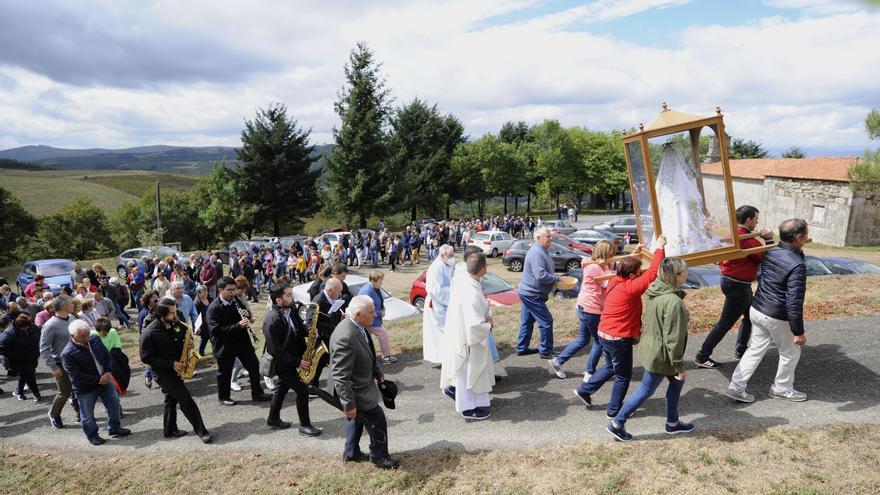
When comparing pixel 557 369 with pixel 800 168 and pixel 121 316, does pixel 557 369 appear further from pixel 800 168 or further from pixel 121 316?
pixel 800 168

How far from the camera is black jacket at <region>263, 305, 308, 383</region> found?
5711mm

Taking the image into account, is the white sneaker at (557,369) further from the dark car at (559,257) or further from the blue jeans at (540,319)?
the dark car at (559,257)

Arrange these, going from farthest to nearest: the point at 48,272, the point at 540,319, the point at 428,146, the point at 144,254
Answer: the point at 428,146 → the point at 144,254 → the point at 48,272 → the point at 540,319

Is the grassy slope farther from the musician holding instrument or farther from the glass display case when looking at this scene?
the glass display case

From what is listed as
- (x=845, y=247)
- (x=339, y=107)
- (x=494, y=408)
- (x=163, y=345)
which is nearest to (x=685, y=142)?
(x=494, y=408)

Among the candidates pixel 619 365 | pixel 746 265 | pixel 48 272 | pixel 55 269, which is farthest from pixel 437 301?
pixel 55 269

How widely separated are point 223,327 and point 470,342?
11.2 ft

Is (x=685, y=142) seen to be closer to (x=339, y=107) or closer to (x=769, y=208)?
(x=339, y=107)

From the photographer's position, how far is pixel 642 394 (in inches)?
193

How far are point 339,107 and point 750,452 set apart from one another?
35.3 metres

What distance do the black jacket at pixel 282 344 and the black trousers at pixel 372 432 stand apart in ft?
3.71

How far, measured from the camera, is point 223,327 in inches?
263

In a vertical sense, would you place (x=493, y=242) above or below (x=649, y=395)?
above

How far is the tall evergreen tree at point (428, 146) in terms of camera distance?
155 feet
